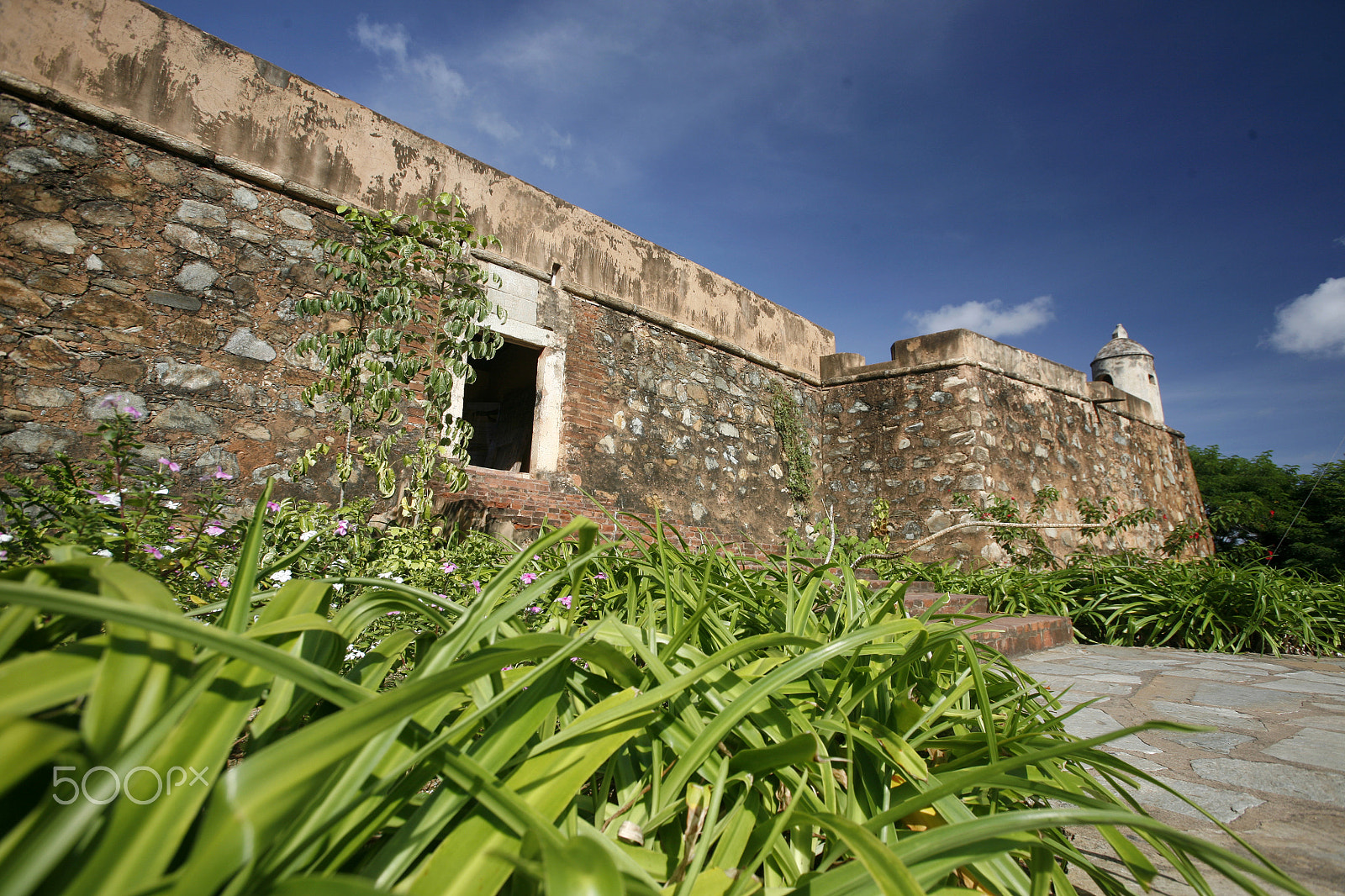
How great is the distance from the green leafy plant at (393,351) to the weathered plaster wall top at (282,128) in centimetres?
45

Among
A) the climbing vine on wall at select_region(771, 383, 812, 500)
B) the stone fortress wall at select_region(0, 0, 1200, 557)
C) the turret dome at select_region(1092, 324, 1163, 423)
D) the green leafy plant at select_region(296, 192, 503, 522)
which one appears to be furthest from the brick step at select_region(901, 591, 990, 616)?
the turret dome at select_region(1092, 324, 1163, 423)

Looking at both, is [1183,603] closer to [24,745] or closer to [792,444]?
[792,444]

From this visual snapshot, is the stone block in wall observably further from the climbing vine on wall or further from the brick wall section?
the brick wall section

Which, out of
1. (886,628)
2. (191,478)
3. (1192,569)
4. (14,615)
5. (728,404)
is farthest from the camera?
(728,404)

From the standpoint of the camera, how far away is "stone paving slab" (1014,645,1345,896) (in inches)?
40.9

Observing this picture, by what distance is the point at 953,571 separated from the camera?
477 cm

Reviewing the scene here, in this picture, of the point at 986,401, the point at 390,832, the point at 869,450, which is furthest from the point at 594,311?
the point at 390,832

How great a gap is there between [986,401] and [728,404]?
8.82 feet

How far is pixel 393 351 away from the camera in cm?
331

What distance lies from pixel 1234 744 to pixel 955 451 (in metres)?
4.74

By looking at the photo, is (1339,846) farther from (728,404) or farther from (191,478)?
(728,404)

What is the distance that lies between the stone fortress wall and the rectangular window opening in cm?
39

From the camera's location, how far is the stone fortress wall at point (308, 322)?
2930 mm

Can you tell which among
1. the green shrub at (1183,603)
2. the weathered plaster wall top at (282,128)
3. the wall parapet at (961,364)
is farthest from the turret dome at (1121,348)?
the weathered plaster wall top at (282,128)
